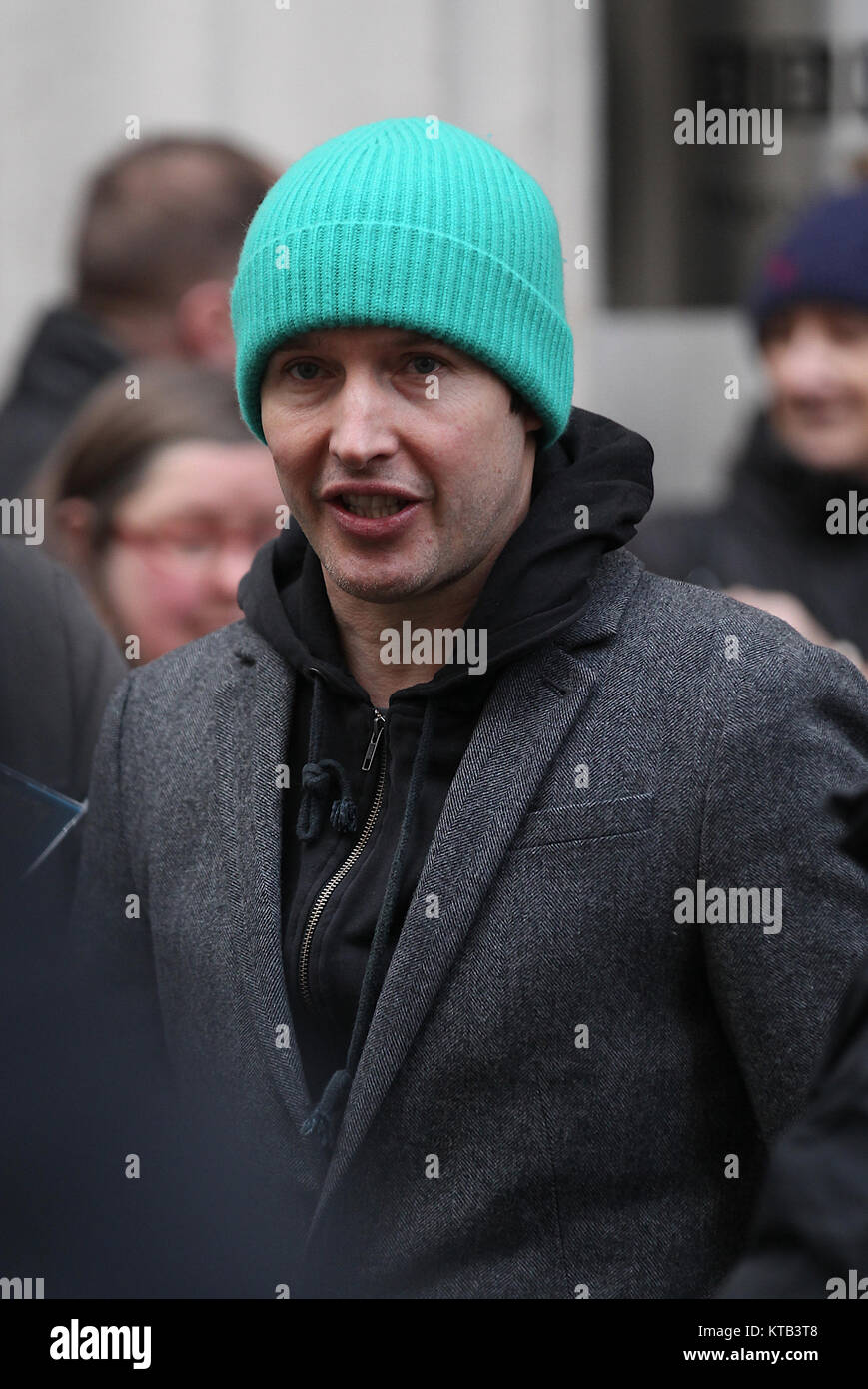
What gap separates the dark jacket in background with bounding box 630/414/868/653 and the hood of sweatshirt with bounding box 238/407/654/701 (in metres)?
2.00

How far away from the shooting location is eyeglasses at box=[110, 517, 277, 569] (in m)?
3.46

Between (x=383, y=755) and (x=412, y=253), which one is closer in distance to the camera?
(x=412, y=253)

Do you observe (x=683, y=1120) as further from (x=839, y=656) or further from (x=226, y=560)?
(x=226, y=560)

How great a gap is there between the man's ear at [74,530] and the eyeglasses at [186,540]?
6cm

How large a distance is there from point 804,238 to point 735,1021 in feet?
10.2

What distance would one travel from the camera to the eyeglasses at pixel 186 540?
3.46 metres

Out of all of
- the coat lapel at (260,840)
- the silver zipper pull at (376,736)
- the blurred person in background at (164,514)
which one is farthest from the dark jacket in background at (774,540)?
the silver zipper pull at (376,736)

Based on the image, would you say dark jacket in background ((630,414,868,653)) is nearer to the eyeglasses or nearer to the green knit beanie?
the eyeglasses

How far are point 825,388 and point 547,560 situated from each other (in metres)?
2.64

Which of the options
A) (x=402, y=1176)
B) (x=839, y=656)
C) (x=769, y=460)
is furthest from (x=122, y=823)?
(x=769, y=460)

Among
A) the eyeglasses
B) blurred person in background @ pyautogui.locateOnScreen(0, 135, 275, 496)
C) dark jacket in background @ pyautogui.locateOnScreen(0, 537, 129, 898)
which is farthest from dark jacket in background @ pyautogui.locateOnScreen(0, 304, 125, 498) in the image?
dark jacket in background @ pyautogui.locateOnScreen(0, 537, 129, 898)

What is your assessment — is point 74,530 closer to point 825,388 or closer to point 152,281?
point 152,281

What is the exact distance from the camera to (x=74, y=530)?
354 cm

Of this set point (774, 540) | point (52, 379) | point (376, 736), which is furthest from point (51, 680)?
point (774, 540)
